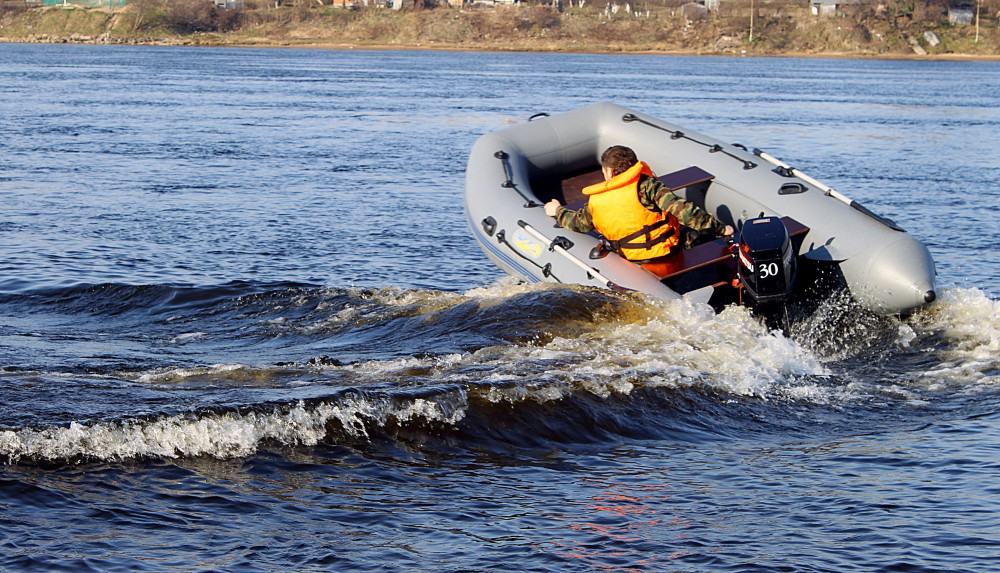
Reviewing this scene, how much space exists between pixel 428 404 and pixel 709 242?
2.77 m

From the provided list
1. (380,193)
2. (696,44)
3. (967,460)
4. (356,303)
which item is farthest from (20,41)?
(967,460)

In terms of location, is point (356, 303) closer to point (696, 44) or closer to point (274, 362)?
point (274, 362)

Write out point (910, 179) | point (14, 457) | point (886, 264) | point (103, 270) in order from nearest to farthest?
point (14, 457)
point (886, 264)
point (103, 270)
point (910, 179)

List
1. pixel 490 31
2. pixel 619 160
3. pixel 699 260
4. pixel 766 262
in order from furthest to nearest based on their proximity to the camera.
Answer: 1. pixel 490 31
2. pixel 699 260
3. pixel 619 160
4. pixel 766 262

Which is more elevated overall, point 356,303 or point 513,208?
point 513,208

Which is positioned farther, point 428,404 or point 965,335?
point 965,335

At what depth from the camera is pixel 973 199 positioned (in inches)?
550

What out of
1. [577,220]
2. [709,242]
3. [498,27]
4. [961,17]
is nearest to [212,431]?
[577,220]

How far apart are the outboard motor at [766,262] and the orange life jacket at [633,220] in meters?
0.55

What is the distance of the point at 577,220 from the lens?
7.60 metres

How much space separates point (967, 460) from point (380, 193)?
9814 mm

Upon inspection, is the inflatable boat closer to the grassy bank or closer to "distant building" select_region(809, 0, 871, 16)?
the grassy bank

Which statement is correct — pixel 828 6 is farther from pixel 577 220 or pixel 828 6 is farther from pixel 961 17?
pixel 577 220

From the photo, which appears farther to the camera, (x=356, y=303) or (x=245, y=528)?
(x=356, y=303)
